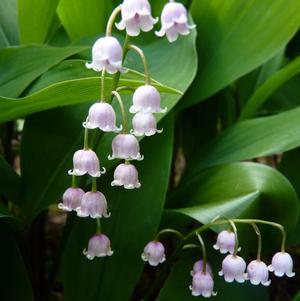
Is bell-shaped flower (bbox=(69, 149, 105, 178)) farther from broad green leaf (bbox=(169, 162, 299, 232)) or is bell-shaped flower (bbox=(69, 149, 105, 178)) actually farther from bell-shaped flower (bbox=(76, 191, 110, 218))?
broad green leaf (bbox=(169, 162, 299, 232))

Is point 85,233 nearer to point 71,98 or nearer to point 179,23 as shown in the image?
point 71,98

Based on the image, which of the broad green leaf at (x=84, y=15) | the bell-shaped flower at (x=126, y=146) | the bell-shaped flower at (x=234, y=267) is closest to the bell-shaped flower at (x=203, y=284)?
the bell-shaped flower at (x=234, y=267)

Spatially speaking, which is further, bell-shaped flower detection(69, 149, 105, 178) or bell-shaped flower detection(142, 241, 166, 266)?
bell-shaped flower detection(142, 241, 166, 266)

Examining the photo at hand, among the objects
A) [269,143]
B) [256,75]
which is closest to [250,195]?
[269,143]

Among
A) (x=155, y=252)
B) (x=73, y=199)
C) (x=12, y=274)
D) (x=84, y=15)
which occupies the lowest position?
(x=12, y=274)

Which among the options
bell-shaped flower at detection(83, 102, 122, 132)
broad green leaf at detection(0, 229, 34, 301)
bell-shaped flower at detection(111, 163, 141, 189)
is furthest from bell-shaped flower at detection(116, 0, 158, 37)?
broad green leaf at detection(0, 229, 34, 301)

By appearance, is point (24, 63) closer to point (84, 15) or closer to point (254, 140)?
point (84, 15)

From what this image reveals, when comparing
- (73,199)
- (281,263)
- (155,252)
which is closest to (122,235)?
(155,252)

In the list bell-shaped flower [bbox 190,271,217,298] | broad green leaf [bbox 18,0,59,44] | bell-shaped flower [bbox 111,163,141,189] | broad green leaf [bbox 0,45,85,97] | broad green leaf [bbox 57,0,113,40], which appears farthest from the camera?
broad green leaf [bbox 57,0,113,40]
